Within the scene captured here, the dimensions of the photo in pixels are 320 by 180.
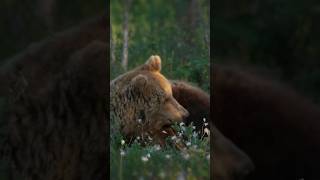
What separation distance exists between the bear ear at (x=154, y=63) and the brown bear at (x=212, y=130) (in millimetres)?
140

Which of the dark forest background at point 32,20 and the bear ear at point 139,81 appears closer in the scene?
the bear ear at point 139,81

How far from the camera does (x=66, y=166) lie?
5.85 m

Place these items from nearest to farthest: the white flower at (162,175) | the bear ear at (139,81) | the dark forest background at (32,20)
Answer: the white flower at (162,175)
the bear ear at (139,81)
the dark forest background at (32,20)

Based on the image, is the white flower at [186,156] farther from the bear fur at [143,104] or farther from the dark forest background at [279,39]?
the dark forest background at [279,39]

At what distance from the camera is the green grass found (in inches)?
221

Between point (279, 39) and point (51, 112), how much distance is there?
4.59 ft

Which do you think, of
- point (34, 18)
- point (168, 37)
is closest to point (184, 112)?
point (168, 37)

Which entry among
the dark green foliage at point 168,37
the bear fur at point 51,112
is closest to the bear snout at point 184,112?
the dark green foliage at point 168,37

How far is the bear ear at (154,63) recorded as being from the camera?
565 cm

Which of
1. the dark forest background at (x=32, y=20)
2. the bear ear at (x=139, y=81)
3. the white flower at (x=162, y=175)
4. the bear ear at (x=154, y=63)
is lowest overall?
the white flower at (x=162, y=175)

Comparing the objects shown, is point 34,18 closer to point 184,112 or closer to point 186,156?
point 184,112

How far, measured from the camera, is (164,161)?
5.64m

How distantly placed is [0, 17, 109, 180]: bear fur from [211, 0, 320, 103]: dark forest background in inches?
29.2

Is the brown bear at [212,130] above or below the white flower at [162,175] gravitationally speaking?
above
